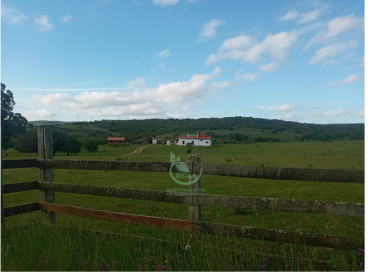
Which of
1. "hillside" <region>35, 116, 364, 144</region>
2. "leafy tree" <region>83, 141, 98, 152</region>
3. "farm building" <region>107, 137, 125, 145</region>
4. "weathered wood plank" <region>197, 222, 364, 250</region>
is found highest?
"hillside" <region>35, 116, 364, 144</region>

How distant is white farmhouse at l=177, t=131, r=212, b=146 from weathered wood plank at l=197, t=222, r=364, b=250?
1121 inches

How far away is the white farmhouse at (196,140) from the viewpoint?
33.1 metres

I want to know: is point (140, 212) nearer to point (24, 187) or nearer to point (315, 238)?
point (24, 187)

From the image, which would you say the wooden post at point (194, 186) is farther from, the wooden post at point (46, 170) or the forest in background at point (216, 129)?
the forest in background at point (216, 129)

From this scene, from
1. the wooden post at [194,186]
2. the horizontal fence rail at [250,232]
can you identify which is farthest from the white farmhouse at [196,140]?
the wooden post at [194,186]

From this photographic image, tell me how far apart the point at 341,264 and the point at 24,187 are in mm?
5803

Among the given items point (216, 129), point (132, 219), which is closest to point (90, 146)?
point (216, 129)

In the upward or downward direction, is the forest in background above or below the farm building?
above

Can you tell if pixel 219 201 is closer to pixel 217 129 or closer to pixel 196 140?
pixel 196 140

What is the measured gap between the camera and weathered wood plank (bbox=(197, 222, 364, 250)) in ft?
12.1

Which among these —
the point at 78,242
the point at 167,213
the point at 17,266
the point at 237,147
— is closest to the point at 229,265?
the point at 78,242

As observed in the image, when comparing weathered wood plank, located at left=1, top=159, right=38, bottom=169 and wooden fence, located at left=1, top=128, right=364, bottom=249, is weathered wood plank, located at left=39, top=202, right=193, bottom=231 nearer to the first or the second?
wooden fence, located at left=1, top=128, right=364, bottom=249

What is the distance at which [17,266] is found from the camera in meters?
3.90

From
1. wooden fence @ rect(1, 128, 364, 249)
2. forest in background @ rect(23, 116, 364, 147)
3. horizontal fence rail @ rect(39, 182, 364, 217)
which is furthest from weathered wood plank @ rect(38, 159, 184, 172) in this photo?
forest in background @ rect(23, 116, 364, 147)
